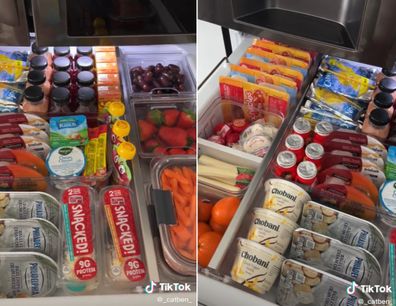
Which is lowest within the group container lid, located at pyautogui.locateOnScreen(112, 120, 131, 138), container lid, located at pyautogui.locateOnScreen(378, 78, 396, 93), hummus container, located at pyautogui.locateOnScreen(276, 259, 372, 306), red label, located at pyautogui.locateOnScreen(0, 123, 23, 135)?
hummus container, located at pyautogui.locateOnScreen(276, 259, 372, 306)

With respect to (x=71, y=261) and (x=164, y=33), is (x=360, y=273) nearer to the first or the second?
(x=71, y=261)

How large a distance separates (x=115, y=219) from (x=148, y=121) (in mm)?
348

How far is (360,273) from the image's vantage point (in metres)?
1.06

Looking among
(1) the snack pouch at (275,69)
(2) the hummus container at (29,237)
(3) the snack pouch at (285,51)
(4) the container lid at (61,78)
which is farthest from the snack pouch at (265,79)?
(2) the hummus container at (29,237)

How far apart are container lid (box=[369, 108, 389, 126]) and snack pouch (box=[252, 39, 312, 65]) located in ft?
0.92

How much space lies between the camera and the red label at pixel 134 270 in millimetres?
1059

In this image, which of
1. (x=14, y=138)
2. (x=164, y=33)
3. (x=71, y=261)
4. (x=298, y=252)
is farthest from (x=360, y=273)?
(x=14, y=138)

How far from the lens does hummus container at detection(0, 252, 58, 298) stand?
1024 millimetres

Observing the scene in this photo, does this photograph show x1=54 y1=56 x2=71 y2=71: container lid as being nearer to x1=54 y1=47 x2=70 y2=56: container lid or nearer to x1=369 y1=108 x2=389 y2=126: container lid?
x1=54 y1=47 x2=70 y2=56: container lid

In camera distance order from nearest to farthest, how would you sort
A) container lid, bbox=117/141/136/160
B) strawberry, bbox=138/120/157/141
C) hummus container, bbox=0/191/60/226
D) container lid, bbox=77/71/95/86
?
hummus container, bbox=0/191/60/226 → container lid, bbox=117/141/136/160 → strawberry, bbox=138/120/157/141 → container lid, bbox=77/71/95/86

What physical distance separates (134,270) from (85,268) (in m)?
0.10

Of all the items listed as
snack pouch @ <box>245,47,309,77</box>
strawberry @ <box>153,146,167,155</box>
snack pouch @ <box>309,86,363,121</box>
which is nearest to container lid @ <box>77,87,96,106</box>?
strawberry @ <box>153,146,167,155</box>

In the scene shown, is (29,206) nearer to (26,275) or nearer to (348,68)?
(26,275)

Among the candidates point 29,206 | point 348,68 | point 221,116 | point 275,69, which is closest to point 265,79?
point 275,69
